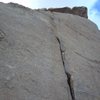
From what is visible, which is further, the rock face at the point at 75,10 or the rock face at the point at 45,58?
the rock face at the point at 75,10

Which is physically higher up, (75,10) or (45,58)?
(75,10)

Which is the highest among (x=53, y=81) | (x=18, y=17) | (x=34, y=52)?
(x=18, y=17)

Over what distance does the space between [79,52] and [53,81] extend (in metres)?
1.57

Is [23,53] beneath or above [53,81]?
above

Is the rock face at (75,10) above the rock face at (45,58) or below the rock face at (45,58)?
above

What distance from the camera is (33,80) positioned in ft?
21.4

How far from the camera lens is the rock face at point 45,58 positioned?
6383 millimetres

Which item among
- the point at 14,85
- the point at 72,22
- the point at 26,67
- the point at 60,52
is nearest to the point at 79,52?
the point at 60,52

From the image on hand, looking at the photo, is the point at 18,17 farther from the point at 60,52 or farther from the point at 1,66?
the point at 1,66

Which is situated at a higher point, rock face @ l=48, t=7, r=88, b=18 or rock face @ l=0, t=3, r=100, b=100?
rock face @ l=48, t=7, r=88, b=18

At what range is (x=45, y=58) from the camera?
23.5ft

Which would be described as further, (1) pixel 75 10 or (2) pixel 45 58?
(1) pixel 75 10

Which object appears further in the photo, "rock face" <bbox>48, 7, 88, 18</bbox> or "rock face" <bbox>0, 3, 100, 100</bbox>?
"rock face" <bbox>48, 7, 88, 18</bbox>

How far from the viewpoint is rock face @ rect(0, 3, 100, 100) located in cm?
638
